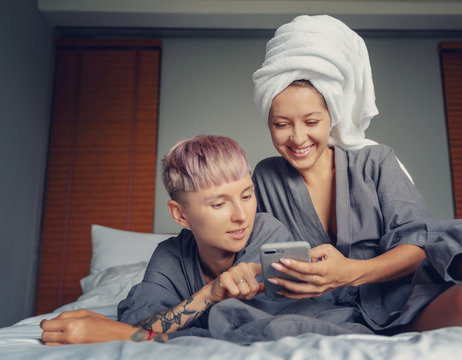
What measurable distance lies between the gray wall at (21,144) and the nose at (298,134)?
2.07m

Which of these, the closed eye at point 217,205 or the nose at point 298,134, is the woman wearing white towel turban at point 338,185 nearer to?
the nose at point 298,134

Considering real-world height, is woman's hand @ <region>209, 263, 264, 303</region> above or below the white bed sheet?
Result: above

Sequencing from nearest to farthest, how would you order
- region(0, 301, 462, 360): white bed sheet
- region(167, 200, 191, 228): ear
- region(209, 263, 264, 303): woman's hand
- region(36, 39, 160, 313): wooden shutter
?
region(0, 301, 462, 360): white bed sheet
region(209, 263, 264, 303): woman's hand
region(167, 200, 191, 228): ear
region(36, 39, 160, 313): wooden shutter

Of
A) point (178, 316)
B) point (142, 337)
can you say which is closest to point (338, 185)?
point (178, 316)

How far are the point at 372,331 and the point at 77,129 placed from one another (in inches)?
112

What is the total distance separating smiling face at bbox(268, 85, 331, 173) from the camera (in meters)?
1.45

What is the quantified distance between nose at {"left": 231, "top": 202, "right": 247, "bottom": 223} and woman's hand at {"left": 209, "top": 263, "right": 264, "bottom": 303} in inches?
5.7

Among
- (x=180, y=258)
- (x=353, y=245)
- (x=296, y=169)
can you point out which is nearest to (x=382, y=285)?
(x=353, y=245)

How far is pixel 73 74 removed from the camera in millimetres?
3482

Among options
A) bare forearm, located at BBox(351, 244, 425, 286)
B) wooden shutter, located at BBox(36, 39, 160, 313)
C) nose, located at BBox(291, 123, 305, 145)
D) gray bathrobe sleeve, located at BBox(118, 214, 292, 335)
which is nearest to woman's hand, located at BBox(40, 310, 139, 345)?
gray bathrobe sleeve, located at BBox(118, 214, 292, 335)

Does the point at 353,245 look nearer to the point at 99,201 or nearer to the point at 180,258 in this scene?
the point at 180,258

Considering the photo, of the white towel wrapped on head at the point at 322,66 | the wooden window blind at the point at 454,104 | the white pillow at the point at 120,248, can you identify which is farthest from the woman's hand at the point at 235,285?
the wooden window blind at the point at 454,104

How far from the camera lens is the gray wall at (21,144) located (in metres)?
2.79

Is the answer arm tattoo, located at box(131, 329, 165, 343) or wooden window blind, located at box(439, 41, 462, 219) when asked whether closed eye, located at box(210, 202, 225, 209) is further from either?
wooden window blind, located at box(439, 41, 462, 219)
